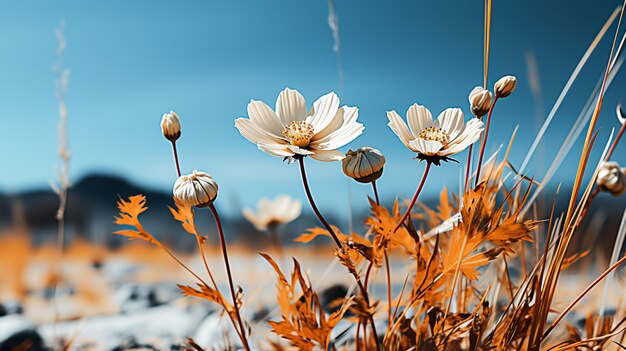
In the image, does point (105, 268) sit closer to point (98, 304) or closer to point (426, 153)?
point (98, 304)

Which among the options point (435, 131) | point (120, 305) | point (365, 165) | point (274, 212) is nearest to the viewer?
point (365, 165)

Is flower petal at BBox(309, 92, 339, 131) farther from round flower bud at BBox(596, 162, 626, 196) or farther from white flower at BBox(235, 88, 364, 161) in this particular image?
round flower bud at BBox(596, 162, 626, 196)

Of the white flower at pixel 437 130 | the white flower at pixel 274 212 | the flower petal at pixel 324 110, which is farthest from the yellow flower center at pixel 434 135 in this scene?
the white flower at pixel 274 212

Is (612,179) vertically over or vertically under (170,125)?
under

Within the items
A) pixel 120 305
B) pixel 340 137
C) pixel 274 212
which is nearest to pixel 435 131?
pixel 340 137

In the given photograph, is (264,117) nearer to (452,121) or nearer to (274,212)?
(452,121)
